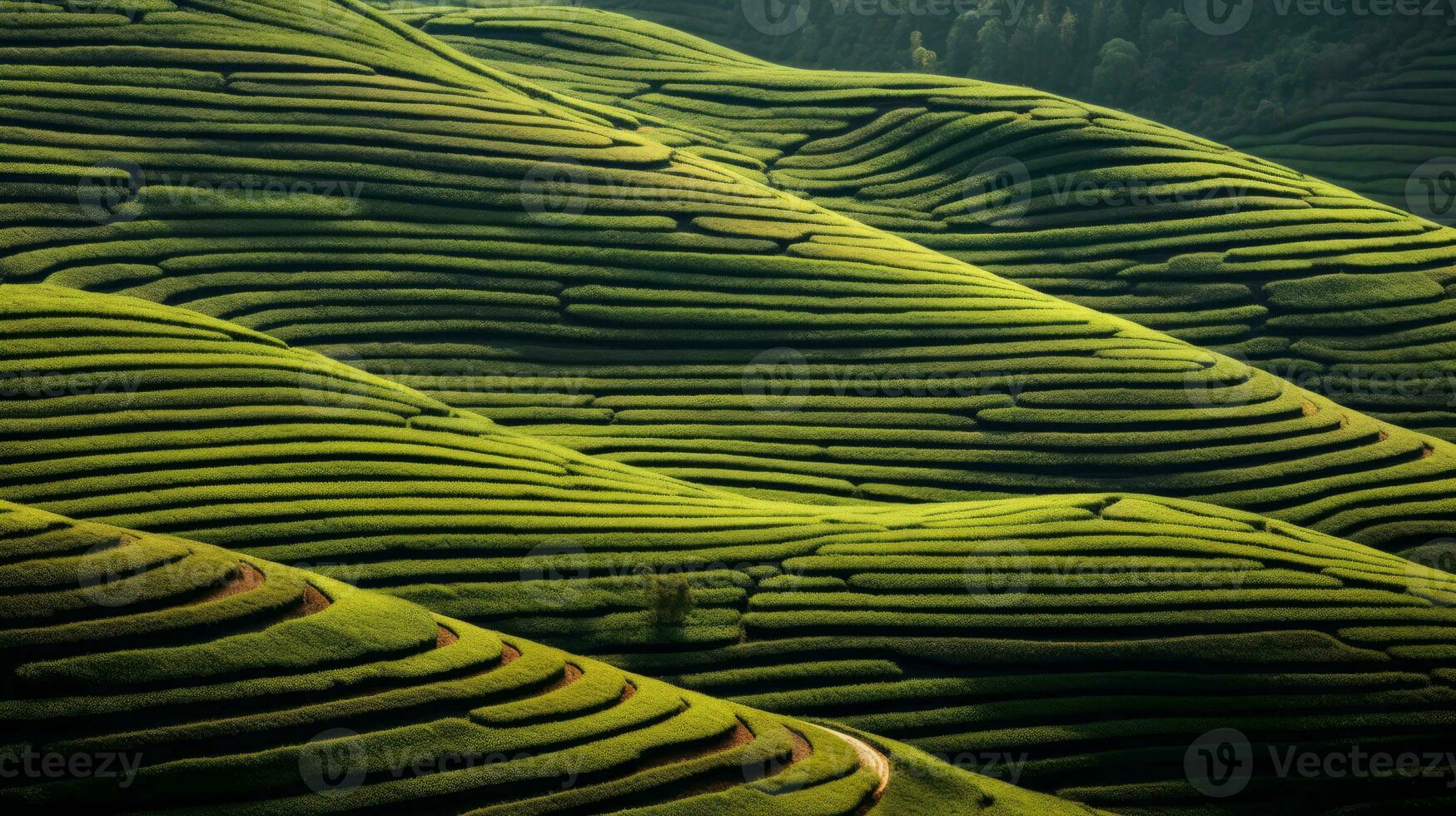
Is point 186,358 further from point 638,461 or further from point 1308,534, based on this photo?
point 1308,534

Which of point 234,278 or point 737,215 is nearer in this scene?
point 234,278

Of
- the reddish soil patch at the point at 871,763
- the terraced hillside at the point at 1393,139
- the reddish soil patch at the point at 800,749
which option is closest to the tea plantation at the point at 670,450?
the reddish soil patch at the point at 800,749

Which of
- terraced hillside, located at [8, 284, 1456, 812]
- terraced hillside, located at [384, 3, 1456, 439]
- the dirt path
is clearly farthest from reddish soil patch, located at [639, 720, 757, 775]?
terraced hillside, located at [384, 3, 1456, 439]

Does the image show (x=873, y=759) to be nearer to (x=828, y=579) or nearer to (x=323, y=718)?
(x=828, y=579)

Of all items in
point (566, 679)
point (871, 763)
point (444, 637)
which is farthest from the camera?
point (444, 637)

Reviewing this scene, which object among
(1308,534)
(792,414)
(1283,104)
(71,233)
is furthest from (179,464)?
(1283,104)

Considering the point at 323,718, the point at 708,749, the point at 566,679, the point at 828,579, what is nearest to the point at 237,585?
the point at 323,718
